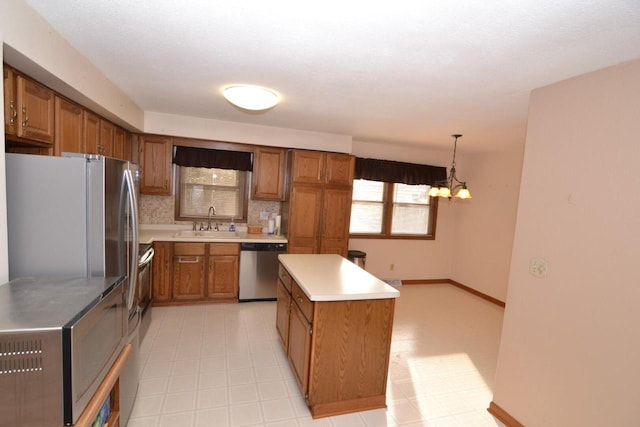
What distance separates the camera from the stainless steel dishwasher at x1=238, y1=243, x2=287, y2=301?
398 cm

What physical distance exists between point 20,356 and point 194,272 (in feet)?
9.81

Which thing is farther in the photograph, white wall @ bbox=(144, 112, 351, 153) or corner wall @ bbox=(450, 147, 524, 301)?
corner wall @ bbox=(450, 147, 524, 301)

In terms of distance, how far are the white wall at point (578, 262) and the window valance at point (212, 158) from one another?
10.7 ft

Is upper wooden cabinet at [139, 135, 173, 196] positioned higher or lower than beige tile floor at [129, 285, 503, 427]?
higher

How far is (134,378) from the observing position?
2092mm

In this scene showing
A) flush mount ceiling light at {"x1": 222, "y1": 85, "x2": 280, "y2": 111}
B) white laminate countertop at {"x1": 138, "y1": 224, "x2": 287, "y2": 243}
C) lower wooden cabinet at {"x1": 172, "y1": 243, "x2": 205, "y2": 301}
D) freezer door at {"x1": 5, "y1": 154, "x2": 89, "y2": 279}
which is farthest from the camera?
lower wooden cabinet at {"x1": 172, "y1": 243, "x2": 205, "y2": 301}

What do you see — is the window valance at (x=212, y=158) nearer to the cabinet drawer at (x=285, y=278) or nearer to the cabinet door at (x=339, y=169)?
the cabinet door at (x=339, y=169)

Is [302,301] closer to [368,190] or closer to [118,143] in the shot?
[118,143]

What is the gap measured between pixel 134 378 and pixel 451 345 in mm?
2941

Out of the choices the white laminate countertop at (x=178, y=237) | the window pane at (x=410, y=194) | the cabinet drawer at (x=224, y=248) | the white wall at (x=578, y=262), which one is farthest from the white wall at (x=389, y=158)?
the white wall at (x=578, y=262)

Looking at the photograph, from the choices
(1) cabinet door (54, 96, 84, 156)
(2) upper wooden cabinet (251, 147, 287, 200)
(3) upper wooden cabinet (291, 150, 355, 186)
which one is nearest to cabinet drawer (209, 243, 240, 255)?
(2) upper wooden cabinet (251, 147, 287, 200)

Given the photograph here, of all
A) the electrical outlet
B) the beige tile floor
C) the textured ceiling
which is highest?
the textured ceiling

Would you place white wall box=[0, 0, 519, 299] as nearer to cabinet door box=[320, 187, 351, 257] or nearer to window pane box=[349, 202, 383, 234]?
window pane box=[349, 202, 383, 234]

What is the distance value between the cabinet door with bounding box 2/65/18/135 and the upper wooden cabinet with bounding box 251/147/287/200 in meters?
2.68
